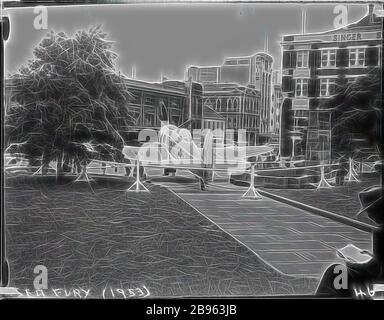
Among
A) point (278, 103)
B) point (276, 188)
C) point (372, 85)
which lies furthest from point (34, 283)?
point (372, 85)

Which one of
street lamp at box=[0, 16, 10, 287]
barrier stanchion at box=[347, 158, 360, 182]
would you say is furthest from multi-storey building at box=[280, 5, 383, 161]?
street lamp at box=[0, 16, 10, 287]

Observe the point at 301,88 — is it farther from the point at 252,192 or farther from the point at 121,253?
the point at 121,253

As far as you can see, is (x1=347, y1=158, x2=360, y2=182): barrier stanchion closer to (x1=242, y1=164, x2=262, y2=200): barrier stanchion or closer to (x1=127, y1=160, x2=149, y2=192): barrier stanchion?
(x1=242, y1=164, x2=262, y2=200): barrier stanchion

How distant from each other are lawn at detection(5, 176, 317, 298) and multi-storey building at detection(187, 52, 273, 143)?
0.69 m

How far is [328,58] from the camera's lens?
9.09 ft

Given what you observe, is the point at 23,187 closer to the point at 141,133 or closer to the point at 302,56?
the point at 141,133

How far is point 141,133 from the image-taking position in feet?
8.99

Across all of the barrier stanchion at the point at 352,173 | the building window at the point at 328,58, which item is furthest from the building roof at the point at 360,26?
the barrier stanchion at the point at 352,173

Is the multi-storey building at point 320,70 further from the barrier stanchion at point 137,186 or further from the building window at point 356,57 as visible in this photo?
the barrier stanchion at point 137,186

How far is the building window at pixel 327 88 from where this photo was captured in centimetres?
274

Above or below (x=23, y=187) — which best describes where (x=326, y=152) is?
above

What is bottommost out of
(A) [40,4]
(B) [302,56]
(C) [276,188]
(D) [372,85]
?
(C) [276,188]

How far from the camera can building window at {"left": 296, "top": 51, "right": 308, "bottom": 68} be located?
2.75 meters

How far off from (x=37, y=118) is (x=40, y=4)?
649mm
